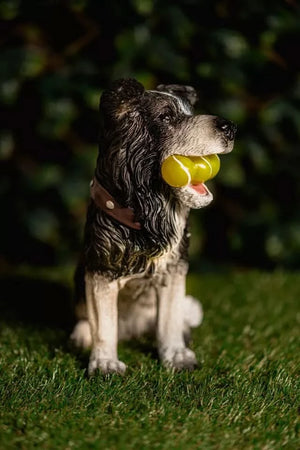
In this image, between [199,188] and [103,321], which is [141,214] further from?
[103,321]

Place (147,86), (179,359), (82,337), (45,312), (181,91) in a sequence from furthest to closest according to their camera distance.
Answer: (147,86)
(45,312)
(82,337)
(179,359)
(181,91)

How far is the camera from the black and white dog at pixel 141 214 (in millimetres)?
2207

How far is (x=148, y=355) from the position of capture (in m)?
2.74

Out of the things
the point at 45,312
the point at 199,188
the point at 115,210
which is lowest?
the point at 45,312

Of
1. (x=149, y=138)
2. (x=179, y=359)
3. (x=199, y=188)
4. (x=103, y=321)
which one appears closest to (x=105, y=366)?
(x=103, y=321)

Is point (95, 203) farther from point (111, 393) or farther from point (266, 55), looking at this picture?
point (266, 55)

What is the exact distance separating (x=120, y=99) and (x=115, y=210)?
382mm

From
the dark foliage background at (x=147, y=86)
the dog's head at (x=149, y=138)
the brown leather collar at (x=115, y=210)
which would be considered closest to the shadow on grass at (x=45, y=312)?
the dark foliage background at (x=147, y=86)

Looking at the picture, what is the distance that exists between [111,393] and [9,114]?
2.38 metres

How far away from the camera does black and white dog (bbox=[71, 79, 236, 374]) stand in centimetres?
221

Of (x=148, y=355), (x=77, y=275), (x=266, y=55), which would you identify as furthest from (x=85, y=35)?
(x=148, y=355)

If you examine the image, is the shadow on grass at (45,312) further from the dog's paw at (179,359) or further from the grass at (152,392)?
the dog's paw at (179,359)

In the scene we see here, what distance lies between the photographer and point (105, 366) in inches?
97.3

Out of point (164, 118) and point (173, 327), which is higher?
point (164, 118)
